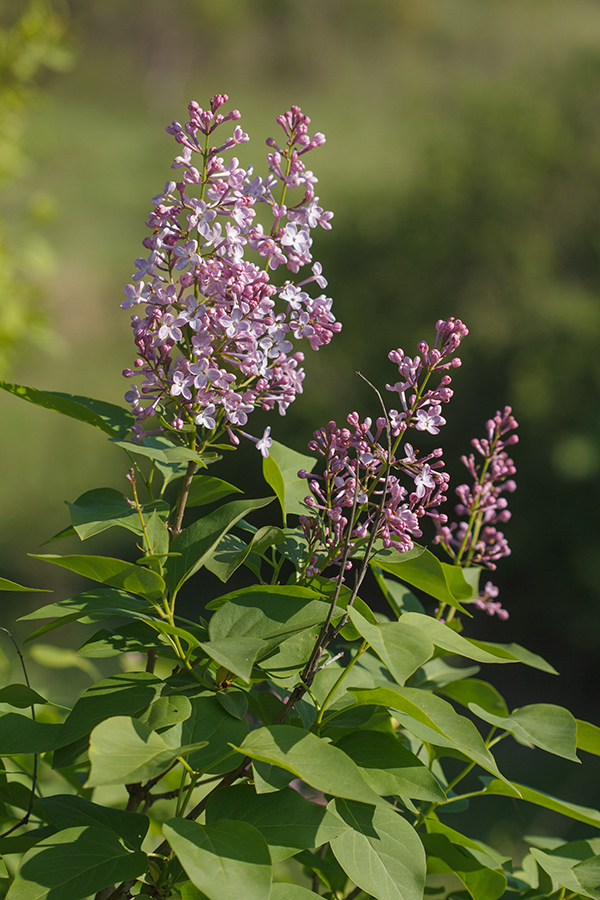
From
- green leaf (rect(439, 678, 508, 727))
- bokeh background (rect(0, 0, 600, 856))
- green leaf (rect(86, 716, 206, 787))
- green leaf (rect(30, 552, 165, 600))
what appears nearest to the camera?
green leaf (rect(86, 716, 206, 787))

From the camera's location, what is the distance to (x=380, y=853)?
0.55m

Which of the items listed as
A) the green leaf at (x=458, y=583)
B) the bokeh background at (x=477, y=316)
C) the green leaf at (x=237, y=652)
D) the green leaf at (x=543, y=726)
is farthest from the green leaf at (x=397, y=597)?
the bokeh background at (x=477, y=316)

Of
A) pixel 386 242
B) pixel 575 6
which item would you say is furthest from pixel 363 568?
pixel 575 6

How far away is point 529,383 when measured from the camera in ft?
12.2

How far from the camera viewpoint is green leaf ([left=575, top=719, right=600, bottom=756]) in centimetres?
65

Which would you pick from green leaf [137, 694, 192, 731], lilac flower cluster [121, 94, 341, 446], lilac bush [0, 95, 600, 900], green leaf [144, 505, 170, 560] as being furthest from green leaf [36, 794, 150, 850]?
lilac flower cluster [121, 94, 341, 446]

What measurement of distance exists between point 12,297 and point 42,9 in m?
0.86

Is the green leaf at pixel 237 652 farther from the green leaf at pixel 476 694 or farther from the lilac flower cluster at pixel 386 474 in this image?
the green leaf at pixel 476 694

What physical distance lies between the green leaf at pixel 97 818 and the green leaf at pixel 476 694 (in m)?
0.33

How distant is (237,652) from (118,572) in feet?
0.38

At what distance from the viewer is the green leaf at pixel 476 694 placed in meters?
0.79

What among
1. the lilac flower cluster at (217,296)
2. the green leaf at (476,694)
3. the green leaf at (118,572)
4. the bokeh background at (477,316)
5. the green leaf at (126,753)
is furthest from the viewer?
the bokeh background at (477,316)

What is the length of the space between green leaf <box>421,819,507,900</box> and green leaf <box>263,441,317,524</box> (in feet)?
0.98

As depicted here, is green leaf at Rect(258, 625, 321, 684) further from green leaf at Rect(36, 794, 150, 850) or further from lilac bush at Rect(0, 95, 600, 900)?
green leaf at Rect(36, 794, 150, 850)
